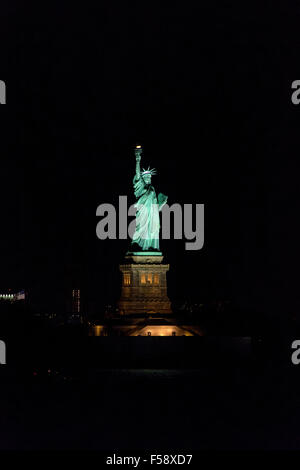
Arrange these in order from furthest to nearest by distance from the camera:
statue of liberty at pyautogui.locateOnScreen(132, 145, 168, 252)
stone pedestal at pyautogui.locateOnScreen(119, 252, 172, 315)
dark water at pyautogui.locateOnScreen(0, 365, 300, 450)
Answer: statue of liberty at pyautogui.locateOnScreen(132, 145, 168, 252), stone pedestal at pyautogui.locateOnScreen(119, 252, 172, 315), dark water at pyautogui.locateOnScreen(0, 365, 300, 450)

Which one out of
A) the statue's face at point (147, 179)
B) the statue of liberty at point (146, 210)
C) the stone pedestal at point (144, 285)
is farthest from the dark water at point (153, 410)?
the statue's face at point (147, 179)

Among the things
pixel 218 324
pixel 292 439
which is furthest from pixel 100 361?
pixel 292 439

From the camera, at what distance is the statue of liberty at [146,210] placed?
58344mm

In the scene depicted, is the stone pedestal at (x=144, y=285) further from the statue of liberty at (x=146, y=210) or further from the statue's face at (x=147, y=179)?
the statue's face at (x=147, y=179)

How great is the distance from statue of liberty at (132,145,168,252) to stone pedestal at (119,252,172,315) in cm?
79

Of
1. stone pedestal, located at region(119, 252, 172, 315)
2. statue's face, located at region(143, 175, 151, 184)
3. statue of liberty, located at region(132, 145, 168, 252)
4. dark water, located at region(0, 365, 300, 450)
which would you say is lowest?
dark water, located at region(0, 365, 300, 450)

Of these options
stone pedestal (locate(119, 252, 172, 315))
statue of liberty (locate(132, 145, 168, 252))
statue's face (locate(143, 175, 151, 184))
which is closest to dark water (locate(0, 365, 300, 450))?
stone pedestal (locate(119, 252, 172, 315))

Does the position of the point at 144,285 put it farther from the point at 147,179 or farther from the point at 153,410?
the point at 153,410

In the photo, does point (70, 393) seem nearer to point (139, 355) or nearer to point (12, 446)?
point (139, 355)

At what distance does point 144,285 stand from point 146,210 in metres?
4.05

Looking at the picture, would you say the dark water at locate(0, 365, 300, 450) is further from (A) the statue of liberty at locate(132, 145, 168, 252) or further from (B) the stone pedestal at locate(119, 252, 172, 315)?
(A) the statue of liberty at locate(132, 145, 168, 252)

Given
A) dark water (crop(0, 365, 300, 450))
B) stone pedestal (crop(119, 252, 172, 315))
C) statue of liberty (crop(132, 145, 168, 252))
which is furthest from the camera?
statue of liberty (crop(132, 145, 168, 252))

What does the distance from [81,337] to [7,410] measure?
18.4 metres

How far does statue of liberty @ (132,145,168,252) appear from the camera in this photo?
2297 inches
